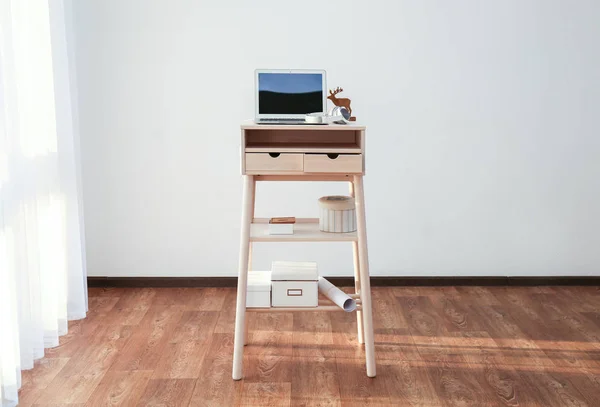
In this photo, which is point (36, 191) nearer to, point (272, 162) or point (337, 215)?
point (272, 162)

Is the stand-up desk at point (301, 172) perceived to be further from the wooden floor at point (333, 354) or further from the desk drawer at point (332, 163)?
the wooden floor at point (333, 354)

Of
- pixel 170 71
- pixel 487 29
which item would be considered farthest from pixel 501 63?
pixel 170 71

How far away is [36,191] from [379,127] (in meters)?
1.81

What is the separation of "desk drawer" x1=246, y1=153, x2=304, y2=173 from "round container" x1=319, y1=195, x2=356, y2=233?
22 cm

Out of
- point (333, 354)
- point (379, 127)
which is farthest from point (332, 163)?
A: point (379, 127)

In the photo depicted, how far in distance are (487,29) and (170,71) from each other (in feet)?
5.62

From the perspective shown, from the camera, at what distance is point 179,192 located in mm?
4012

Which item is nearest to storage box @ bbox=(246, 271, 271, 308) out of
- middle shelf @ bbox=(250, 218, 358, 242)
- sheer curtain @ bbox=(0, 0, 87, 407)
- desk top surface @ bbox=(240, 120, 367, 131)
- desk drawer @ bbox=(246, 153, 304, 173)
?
middle shelf @ bbox=(250, 218, 358, 242)

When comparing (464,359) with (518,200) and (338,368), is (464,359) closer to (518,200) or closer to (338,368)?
(338,368)

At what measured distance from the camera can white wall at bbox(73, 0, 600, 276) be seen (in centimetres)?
388

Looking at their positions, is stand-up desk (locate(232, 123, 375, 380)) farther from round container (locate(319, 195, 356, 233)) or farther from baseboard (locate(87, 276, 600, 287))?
baseboard (locate(87, 276, 600, 287))

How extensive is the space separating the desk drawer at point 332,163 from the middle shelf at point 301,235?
27 cm

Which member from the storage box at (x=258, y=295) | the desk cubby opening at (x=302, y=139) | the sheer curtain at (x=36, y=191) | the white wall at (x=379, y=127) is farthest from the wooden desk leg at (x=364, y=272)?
the sheer curtain at (x=36, y=191)

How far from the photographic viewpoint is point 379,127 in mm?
3961
